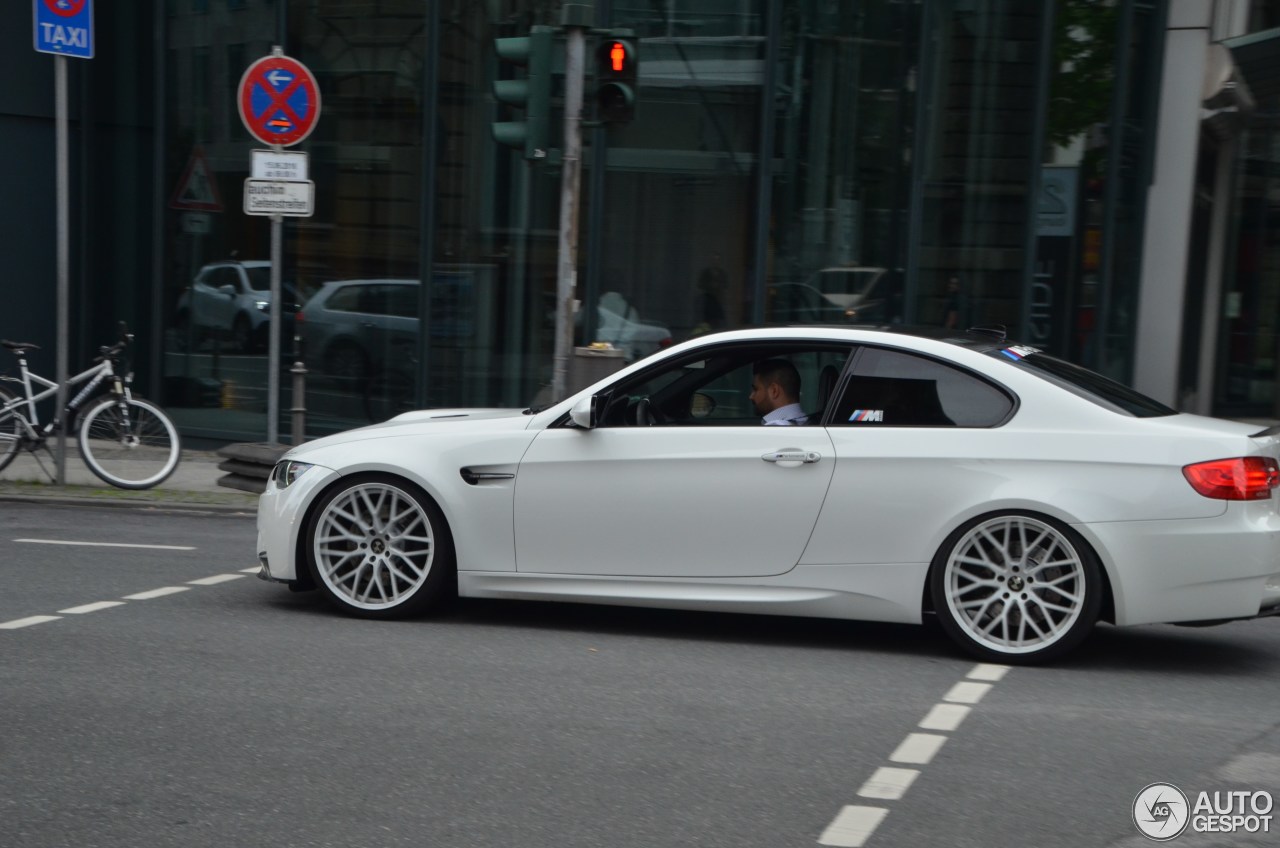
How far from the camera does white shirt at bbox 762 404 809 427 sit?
21.9ft

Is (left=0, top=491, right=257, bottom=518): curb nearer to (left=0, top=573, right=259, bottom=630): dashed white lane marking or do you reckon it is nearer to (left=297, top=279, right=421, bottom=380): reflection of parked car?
(left=0, top=573, right=259, bottom=630): dashed white lane marking

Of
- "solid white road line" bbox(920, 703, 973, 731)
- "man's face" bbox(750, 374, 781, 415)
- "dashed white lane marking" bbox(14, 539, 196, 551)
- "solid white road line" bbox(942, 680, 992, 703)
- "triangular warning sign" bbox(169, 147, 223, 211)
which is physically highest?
"triangular warning sign" bbox(169, 147, 223, 211)

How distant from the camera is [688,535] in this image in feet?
21.4

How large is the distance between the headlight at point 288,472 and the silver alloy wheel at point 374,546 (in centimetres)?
23

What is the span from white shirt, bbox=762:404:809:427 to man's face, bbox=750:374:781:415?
0.23 ft

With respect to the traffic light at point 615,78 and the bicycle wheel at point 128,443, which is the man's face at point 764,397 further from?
the bicycle wheel at point 128,443

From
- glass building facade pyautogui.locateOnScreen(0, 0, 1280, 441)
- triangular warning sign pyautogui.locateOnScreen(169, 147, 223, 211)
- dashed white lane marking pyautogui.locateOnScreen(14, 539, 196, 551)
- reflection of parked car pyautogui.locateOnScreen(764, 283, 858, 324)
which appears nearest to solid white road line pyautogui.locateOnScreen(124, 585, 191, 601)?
dashed white lane marking pyautogui.locateOnScreen(14, 539, 196, 551)

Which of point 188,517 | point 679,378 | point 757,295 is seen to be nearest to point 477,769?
point 679,378

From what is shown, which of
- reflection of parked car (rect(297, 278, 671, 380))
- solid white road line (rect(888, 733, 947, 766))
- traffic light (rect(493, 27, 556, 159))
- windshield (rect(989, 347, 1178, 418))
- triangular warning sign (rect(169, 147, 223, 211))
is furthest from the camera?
triangular warning sign (rect(169, 147, 223, 211))

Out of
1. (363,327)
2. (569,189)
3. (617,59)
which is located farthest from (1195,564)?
(363,327)

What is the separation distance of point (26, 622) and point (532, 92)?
513 centimetres

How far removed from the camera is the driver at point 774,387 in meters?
6.82

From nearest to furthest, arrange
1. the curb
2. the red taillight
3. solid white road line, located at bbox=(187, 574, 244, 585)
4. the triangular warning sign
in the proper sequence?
the red taillight, solid white road line, located at bbox=(187, 574, 244, 585), the curb, the triangular warning sign

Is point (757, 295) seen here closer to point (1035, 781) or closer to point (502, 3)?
point (502, 3)
